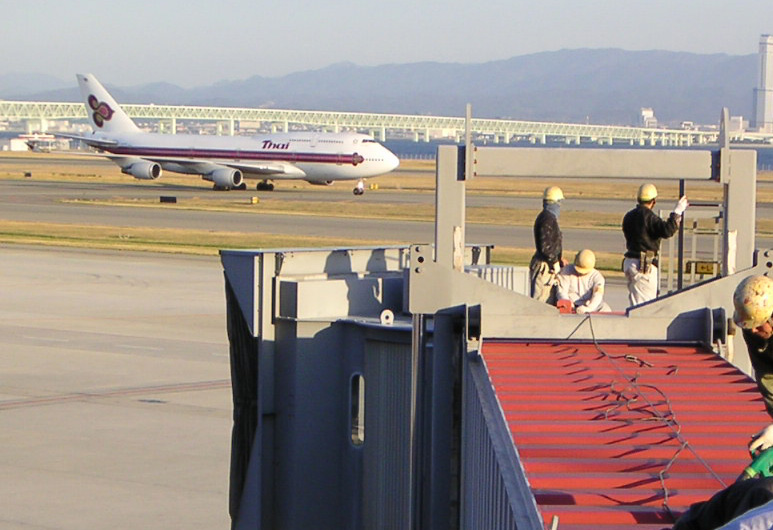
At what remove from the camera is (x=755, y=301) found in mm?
6418

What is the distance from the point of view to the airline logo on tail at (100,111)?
289 feet

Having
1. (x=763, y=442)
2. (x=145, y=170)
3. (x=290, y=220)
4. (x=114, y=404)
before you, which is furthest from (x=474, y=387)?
(x=145, y=170)

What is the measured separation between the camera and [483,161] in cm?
863

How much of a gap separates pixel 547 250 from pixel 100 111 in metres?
78.7

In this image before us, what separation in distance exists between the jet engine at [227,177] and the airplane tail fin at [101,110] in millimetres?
11709

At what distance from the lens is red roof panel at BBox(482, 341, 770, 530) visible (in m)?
5.72

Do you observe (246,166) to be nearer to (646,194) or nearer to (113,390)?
(113,390)

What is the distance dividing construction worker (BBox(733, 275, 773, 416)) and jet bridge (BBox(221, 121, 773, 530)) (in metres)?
0.31

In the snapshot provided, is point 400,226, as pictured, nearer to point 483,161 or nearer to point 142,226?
point 142,226

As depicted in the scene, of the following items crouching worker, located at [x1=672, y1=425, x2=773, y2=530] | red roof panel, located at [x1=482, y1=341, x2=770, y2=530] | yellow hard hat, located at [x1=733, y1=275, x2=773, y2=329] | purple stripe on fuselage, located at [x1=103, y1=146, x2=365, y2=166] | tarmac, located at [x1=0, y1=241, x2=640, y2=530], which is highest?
purple stripe on fuselage, located at [x1=103, y1=146, x2=365, y2=166]

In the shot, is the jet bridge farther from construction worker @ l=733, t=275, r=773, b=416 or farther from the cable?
construction worker @ l=733, t=275, r=773, b=416

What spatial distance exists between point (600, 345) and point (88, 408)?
36.1ft

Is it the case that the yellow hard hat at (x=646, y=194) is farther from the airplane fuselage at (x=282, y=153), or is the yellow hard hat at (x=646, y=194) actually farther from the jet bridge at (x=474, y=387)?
the airplane fuselage at (x=282, y=153)


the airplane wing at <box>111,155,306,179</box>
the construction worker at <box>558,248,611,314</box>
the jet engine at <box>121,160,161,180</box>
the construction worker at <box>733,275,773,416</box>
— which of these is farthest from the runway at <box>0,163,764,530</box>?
the jet engine at <box>121,160,161,180</box>
